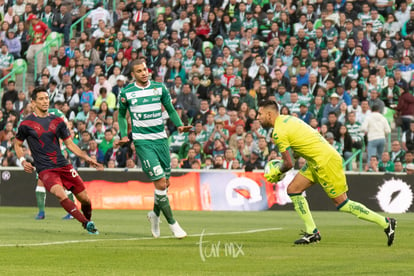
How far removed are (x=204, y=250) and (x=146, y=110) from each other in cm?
300

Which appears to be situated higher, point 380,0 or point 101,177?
point 380,0

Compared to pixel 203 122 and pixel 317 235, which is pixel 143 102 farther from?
pixel 203 122

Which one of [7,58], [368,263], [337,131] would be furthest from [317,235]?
[7,58]

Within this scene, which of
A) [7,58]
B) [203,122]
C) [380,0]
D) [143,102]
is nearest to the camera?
[143,102]

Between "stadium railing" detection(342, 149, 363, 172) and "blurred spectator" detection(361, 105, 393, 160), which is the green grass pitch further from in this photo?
"blurred spectator" detection(361, 105, 393, 160)

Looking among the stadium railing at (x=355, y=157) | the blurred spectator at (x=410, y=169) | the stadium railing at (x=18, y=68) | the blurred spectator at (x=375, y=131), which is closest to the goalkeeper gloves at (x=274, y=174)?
the blurred spectator at (x=410, y=169)

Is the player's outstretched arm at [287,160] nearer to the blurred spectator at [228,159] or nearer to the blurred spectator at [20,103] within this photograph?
the blurred spectator at [228,159]

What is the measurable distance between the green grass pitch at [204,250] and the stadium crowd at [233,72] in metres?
7.18

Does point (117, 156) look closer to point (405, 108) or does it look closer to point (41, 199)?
point (41, 199)

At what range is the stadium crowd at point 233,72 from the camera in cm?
2677

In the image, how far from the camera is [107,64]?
3200 cm

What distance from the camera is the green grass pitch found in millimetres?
11102

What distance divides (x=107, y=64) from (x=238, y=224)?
13.9 metres

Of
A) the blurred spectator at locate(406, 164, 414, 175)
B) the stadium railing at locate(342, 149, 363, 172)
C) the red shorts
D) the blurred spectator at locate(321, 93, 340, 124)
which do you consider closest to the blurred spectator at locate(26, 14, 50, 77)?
the blurred spectator at locate(321, 93, 340, 124)
